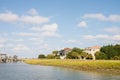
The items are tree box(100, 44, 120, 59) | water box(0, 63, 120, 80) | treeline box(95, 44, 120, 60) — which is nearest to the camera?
water box(0, 63, 120, 80)

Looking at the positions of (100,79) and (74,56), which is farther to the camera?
(74,56)

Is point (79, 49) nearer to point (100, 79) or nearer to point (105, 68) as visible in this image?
point (105, 68)

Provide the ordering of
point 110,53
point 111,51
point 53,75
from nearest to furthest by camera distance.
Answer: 1. point 53,75
2. point 111,51
3. point 110,53

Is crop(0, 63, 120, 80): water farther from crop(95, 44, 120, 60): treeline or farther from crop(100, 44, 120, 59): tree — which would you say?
crop(100, 44, 120, 59): tree

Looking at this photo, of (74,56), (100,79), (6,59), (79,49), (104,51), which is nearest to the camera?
(100,79)

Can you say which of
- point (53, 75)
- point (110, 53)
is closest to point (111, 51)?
point (110, 53)

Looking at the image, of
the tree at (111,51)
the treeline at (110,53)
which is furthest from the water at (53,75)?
the tree at (111,51)

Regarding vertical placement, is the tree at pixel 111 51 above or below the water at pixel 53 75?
above

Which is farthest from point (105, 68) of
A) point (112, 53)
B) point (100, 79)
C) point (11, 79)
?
point (112, 53)

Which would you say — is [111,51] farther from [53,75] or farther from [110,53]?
[53,75]

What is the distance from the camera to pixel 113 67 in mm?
63219

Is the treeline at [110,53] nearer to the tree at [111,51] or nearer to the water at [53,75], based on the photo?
the tree at [111,51]

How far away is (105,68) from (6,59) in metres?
122

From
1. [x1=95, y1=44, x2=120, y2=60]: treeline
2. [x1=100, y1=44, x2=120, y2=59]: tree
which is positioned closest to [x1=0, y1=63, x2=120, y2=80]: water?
[x1=95, y1=44, x2=120, y2=60]: treeline
